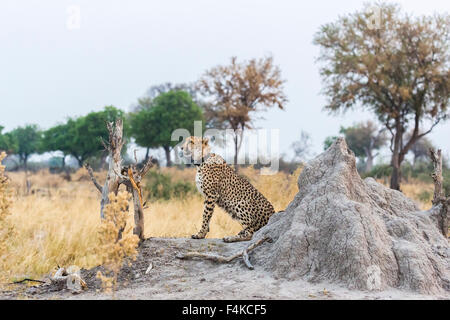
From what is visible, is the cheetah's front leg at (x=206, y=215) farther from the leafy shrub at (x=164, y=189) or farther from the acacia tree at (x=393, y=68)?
the acacia tree at (x=393, y=68)

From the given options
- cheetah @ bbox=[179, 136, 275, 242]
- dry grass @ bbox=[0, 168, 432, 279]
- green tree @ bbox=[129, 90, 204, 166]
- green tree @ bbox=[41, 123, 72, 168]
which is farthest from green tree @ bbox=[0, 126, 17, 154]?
cheetah @ bbox=[179, 136, 275, 242]

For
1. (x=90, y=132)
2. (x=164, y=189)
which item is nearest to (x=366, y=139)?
(x=90, y=132)

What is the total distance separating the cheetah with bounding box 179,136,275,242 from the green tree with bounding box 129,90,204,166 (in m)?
25.7

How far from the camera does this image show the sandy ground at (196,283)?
12.2 ft

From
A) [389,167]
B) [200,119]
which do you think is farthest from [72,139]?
[389,167]

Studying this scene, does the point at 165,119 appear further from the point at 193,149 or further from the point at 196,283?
the point at 196,283

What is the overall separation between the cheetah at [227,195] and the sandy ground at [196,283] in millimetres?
502

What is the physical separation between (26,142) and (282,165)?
87.1 feet

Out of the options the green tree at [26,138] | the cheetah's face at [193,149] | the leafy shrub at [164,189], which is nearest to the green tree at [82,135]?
the green tree at [26,138]

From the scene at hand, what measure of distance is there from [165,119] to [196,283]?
29.0m

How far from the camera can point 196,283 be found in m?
4.24

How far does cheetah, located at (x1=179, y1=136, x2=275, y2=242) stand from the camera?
596 cm

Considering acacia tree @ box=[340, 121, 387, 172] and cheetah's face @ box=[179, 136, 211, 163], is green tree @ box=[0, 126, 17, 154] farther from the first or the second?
cheetah's face @ box=[179, 136, 211, 163]

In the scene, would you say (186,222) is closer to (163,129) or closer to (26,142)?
(163,129)
